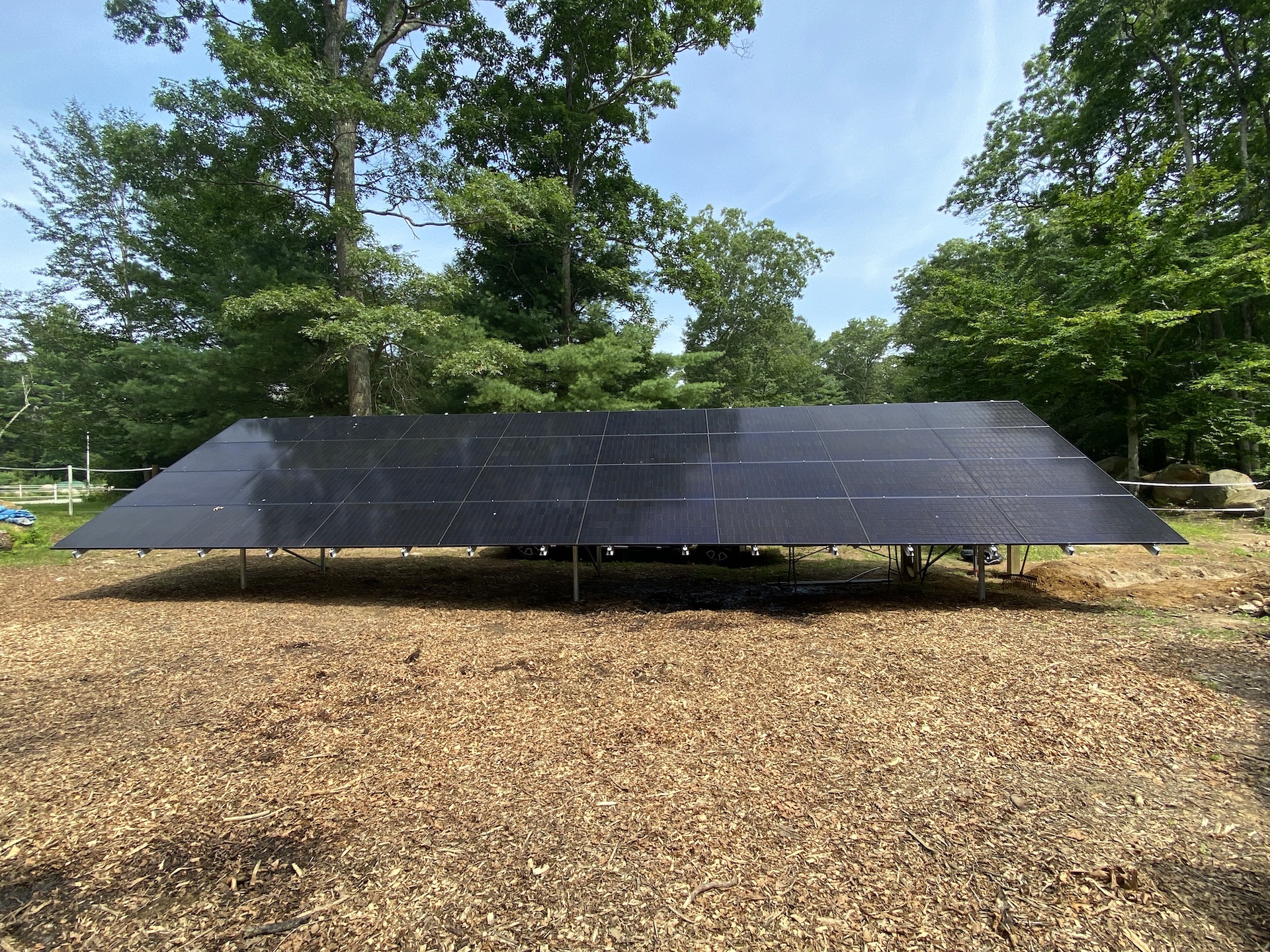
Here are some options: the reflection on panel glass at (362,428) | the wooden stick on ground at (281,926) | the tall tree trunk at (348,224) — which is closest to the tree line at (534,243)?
the tall tree trunk at (348,224)

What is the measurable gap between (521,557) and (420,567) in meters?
2.23

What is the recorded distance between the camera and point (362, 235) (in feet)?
47.0

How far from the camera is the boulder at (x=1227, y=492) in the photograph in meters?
13.4

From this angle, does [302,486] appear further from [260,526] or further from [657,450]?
[657,450]

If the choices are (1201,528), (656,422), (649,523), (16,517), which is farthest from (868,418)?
(16,517)

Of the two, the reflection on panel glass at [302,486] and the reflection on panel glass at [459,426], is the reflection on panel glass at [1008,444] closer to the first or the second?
the reflection on panel glass at [459,426]

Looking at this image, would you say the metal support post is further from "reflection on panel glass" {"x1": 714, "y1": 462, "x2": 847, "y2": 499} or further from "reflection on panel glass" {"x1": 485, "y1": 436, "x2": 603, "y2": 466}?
"reflection on panel glass" {"x1": 714, "y1": 462, "x2": 847, "y2": 499}

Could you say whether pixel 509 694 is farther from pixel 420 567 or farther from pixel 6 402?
pixel 6 402

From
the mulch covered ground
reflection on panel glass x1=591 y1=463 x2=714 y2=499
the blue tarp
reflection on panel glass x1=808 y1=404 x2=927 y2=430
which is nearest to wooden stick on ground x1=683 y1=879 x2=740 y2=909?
the mulch covered ground

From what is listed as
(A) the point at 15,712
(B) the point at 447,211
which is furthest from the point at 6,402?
(A) the point at 15,712

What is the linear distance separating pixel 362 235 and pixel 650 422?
33.4ft

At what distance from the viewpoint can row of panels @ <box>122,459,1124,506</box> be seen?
7.34 metres

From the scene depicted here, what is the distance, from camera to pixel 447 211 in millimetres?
14672

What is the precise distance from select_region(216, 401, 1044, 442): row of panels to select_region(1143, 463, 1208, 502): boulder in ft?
32.7
